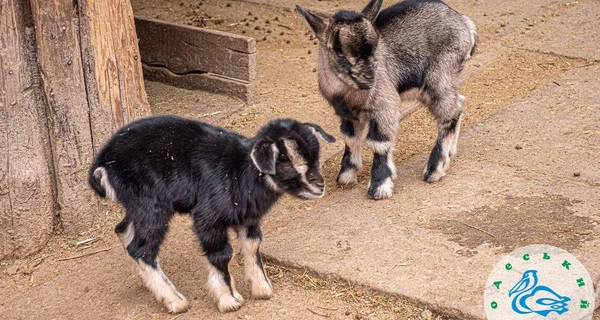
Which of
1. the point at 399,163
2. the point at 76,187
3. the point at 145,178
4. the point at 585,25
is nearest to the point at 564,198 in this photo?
the point at 399,163

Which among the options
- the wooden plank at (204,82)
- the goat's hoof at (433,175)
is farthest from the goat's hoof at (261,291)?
the wooden plank at (204,82)

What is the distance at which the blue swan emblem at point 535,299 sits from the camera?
444cm

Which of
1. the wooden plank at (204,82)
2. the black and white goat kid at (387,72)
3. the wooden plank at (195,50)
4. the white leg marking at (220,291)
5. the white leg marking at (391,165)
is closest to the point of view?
the white leg marking at (220,291)

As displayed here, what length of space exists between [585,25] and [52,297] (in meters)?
6.30

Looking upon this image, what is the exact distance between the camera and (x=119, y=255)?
5.50m

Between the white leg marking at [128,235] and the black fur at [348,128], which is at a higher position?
the black fur at [348,128]

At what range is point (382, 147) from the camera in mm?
5973

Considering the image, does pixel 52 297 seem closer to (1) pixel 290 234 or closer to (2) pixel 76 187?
(2) pixel 76 187

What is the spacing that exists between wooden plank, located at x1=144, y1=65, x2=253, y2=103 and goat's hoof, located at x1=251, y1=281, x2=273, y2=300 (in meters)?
2.97

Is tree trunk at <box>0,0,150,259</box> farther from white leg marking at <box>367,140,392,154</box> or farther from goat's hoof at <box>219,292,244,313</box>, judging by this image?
white leg marking at <box>367,140,392,154</box>

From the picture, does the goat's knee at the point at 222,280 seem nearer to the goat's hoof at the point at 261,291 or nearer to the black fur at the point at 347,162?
the goat's hoof at the point at 261,291

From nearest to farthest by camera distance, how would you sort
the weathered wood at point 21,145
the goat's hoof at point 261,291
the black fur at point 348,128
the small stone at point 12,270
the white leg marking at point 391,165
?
the goat's hoof at point 261,291 < the weathered wood at point 21,145 < the small stone at point 12,270 < the white leg marking at point 391,165 < the black fur at point 348,128

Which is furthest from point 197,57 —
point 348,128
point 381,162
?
point 381,162

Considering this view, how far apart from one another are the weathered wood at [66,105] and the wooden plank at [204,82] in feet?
7.04
